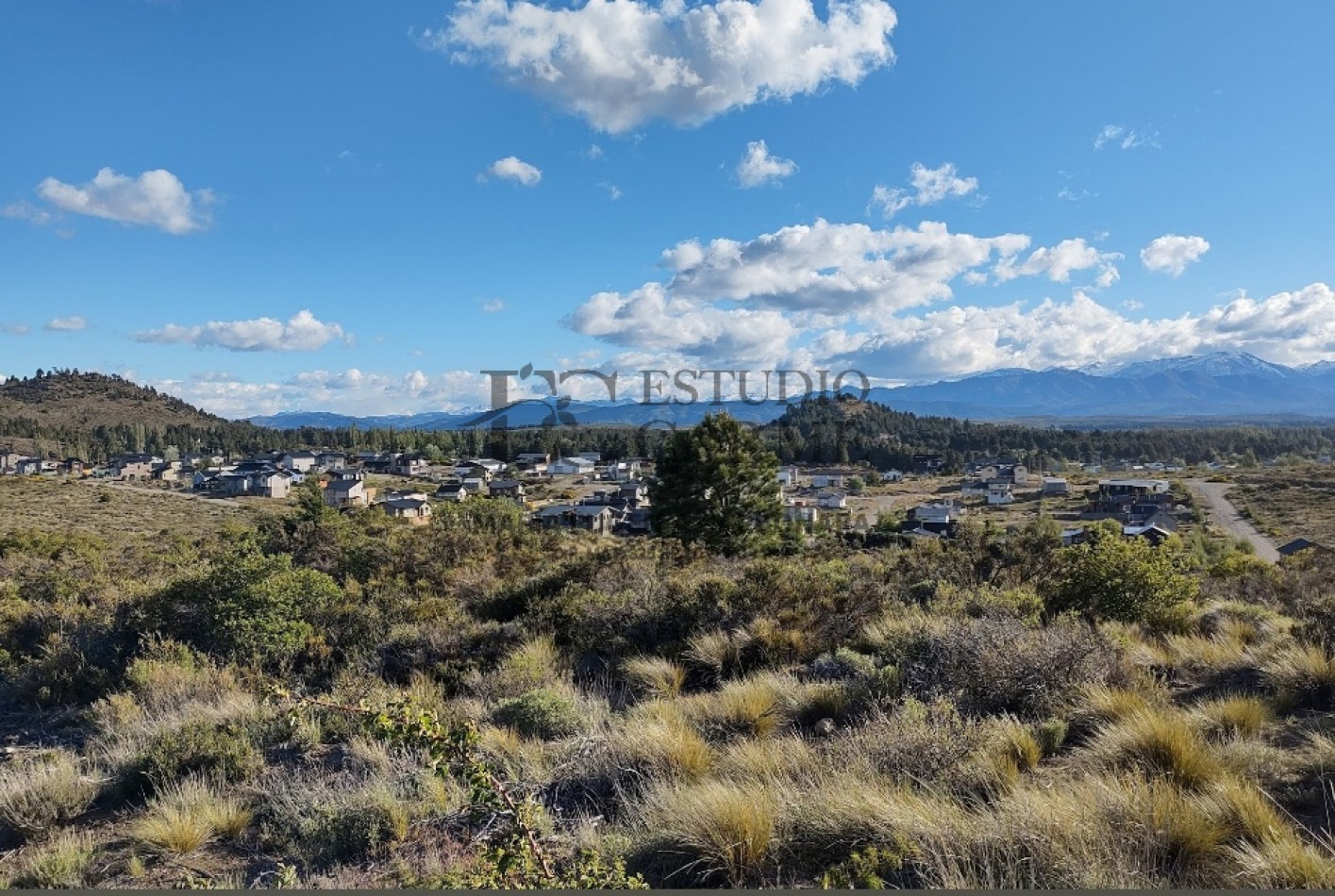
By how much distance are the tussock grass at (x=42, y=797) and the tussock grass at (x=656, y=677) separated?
4227 mm

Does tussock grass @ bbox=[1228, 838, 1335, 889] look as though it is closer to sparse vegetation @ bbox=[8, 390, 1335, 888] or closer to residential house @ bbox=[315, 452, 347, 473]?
sparse vegetation @ bbox=[8, 390, 1335, 888]

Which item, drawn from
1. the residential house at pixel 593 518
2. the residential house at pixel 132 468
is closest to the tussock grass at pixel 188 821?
the residential house at pixel 593 518

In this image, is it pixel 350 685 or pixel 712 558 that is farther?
pixel 712 558

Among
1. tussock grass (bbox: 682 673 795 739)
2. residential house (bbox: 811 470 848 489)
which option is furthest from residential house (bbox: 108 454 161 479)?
tussock grass (bbox: 682 673 795 739)

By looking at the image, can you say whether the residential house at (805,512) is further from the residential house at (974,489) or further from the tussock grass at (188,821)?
the tussock grass at (188,821)

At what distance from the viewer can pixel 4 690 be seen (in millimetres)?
Result: 7324

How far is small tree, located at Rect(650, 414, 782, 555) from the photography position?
27438 millimetres

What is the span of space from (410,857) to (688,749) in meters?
1.75

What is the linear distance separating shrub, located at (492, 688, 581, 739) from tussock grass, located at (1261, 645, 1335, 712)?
5541 millimetres

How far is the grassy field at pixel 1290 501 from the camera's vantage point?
55625 mm

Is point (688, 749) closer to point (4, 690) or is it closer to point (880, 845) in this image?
point (880, 845)

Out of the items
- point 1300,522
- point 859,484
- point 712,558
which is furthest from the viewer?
point 859,484

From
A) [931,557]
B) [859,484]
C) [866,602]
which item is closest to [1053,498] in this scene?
[859,484]

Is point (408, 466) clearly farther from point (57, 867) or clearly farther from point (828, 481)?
point (57, 867)
